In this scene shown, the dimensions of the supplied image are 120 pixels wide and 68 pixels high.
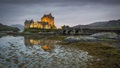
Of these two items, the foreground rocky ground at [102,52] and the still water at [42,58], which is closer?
the still water at [42,58]

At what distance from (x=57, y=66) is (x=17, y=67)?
4.27 m

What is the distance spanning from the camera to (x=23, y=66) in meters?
13.8

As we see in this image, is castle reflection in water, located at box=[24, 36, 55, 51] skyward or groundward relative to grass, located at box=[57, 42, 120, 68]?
groundward

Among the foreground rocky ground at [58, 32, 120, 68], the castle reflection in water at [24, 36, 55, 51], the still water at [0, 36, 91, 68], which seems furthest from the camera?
the castle reflection in water at [24, 36, 55, 51]

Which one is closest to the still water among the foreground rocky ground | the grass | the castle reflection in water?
the grass

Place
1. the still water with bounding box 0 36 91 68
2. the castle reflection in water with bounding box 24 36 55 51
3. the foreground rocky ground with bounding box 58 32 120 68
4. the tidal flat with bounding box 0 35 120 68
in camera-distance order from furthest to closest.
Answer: the castle reflection in water with bounding box 24 36 55 51, the foreground rocky ground with bounding box 58 32 120 68, the tidal flat with bounding box 0 35 120 68, the still water with bounding box 0 36 91 68

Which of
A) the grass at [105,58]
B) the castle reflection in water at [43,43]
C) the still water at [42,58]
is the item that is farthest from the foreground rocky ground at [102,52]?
the castle reflection in water at [43,43]

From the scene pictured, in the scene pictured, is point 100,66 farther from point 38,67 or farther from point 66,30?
point 66,30

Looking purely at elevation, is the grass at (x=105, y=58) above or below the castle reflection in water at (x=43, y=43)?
above

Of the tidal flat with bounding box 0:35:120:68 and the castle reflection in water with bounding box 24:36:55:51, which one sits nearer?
the tidal flat with bounding box 0:35:120:68

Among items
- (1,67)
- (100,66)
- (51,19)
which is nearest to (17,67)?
(1,67)

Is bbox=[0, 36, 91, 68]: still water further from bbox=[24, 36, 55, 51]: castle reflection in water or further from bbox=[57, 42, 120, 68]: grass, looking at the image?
bbox=[24, 36, 55, 51]: castle reflection in water

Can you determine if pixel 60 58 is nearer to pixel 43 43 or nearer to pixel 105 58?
pixel 105 58

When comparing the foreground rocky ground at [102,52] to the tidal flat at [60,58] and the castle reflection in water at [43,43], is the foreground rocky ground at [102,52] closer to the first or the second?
the tidal flat at [60,58]
